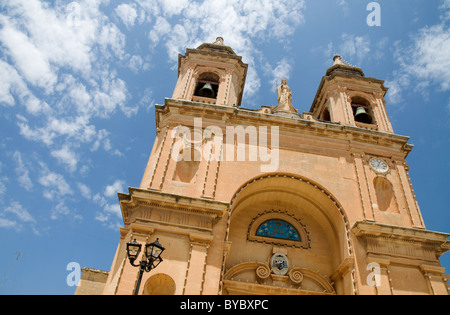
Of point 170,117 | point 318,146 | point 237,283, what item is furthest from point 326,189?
point 170,117

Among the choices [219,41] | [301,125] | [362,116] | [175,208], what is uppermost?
[219,41]

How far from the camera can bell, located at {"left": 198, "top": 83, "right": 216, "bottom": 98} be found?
60.7 ft

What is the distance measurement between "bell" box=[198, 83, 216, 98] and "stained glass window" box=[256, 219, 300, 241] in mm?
7875

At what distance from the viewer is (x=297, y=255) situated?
46.2 feet

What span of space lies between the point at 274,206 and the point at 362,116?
27.0 feet

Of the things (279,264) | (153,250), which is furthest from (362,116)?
(153,250)

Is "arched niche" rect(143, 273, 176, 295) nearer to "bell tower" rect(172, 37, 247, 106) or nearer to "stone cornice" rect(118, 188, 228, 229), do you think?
"stone cornice" rect(118, 188, 228, 229)

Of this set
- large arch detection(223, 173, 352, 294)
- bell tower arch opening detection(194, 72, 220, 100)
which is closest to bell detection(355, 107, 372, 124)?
large arch detection(223, 173, 352, 294)

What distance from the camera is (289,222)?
598 inches

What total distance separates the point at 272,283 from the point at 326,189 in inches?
177

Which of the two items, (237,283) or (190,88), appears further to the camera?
(190,88)

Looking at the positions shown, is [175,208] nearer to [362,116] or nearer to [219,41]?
[362,116]
